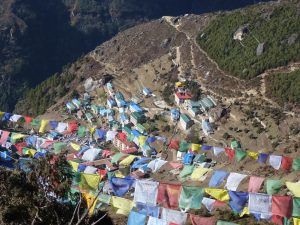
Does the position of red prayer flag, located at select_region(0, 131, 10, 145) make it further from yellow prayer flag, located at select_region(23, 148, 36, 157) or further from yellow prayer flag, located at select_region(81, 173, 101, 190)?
yellow prayer flag, located at select_region(81, 173, 101, 190)

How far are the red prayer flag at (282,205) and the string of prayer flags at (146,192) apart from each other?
6.80m

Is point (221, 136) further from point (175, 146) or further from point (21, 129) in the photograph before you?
point (21, 129)

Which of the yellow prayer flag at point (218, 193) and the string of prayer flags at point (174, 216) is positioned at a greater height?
the yellow prayer flag at point (218, 193)

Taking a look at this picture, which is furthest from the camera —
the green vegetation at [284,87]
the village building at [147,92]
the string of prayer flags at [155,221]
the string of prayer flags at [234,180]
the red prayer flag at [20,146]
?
the village building at [147,92]

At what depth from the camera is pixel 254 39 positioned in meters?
104

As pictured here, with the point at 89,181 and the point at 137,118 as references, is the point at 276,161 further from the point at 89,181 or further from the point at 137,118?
the point at 137,118

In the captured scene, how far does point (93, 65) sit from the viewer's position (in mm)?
131625

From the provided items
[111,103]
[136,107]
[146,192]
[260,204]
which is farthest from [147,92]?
[260,204]

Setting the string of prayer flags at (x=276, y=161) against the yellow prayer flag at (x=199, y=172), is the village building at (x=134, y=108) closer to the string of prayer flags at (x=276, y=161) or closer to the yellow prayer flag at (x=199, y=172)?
the string of prayer flags at (x=276, y=161)

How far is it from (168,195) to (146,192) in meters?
1.35

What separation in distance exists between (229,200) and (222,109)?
5716 centimetres

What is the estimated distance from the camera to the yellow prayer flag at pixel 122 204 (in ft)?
101

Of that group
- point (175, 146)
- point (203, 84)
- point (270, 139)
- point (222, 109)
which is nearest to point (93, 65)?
point (203, 84)

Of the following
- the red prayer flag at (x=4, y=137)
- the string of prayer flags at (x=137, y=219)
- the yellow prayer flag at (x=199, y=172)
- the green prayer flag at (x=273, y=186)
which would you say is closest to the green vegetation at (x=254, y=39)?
the red prayer flag at (x=4, y=137)
